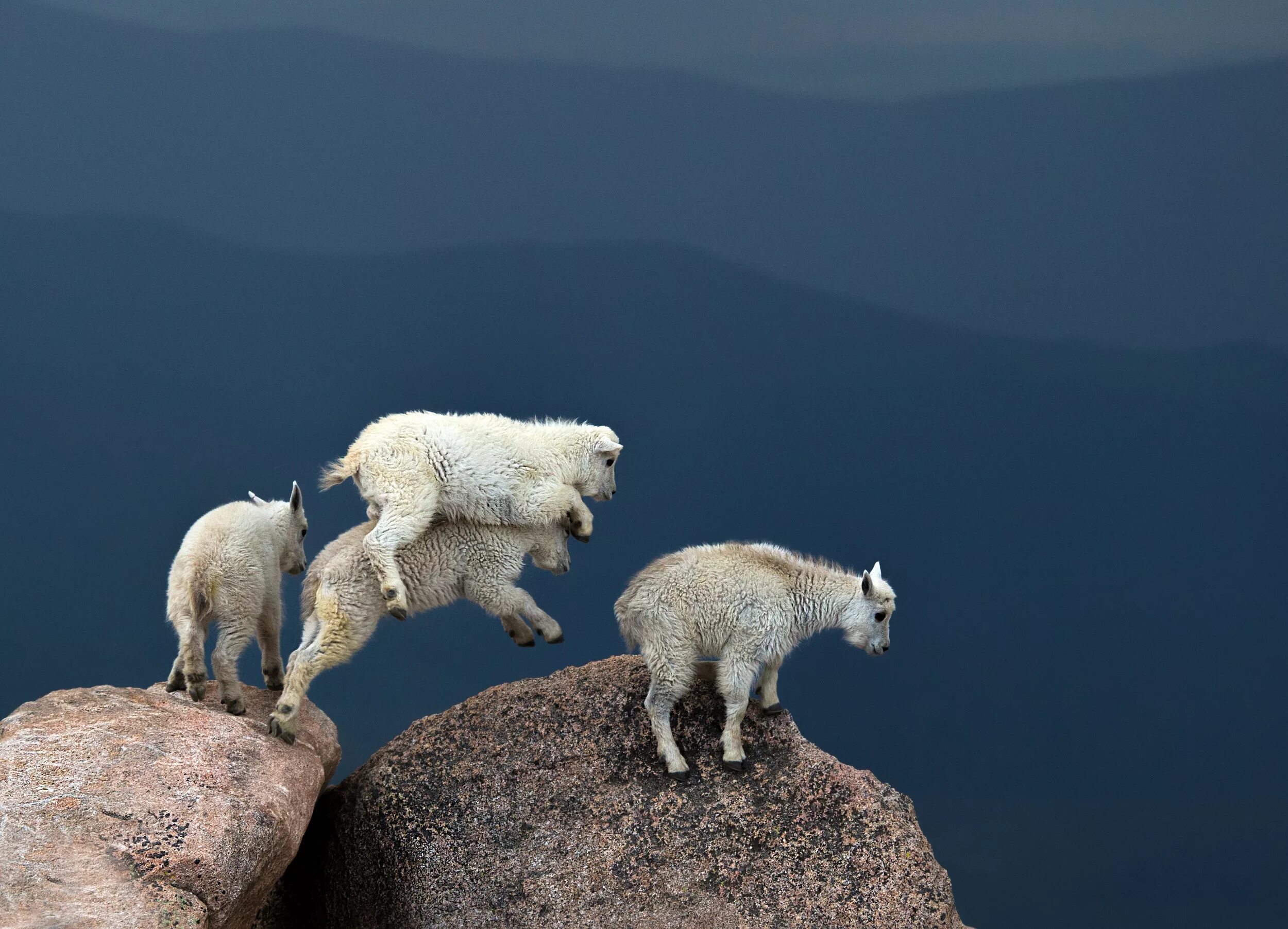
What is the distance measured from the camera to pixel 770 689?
8.05m

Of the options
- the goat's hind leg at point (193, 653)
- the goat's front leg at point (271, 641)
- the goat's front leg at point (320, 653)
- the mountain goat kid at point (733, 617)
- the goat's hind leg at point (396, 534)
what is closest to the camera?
the goat's hind leg at point (396, 534)

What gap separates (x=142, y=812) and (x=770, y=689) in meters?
3.61

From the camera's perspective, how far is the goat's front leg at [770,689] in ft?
26.2

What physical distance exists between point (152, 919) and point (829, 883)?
142 inches

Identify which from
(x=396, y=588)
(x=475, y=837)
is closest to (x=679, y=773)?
(x=475, y=837)

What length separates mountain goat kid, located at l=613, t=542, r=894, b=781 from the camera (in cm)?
762

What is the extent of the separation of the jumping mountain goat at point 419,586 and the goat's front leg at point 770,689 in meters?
1.29

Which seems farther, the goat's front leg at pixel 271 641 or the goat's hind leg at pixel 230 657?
the goat's front leg at pixel 271 641

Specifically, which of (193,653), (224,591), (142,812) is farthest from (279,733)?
(142,812)

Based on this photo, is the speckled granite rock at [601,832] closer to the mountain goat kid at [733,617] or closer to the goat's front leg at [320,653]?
the mountain goat kid at [733,617]

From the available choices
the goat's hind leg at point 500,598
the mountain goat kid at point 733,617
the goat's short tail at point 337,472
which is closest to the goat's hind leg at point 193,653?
the goat's short tail at point 337,472

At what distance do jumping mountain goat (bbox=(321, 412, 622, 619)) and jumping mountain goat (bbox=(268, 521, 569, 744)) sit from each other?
12 centimetres

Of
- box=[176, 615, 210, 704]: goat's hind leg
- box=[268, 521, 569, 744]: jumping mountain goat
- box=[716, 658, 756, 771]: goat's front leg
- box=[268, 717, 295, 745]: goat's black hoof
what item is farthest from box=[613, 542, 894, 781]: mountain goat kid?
box=[176, 615, 210, 704]: goat's hind leg

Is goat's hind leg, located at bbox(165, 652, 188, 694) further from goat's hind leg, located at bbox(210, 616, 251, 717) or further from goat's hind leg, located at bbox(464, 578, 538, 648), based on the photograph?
goat's hind leg, located at bbox(464, 578, 538, 648)
